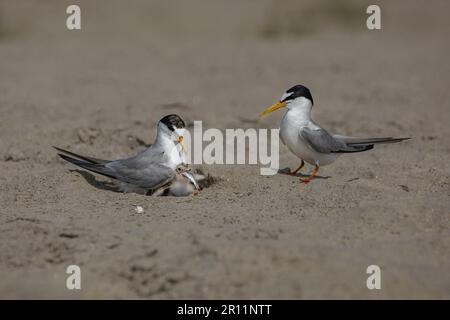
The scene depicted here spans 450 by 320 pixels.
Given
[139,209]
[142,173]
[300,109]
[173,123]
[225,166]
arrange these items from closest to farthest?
1. [139,209]
2. [142,173]
3. [173,123]
4. [300,109]
5. [225,166]

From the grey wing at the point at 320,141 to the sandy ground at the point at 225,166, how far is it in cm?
25

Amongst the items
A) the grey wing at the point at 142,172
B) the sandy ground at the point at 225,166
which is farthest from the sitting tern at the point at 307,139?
the grey wing at the point at 142,172

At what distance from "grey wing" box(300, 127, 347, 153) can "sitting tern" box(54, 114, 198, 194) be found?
0.95 m

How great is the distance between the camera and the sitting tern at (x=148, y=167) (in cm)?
541

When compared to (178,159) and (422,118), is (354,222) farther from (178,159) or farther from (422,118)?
(422,118)

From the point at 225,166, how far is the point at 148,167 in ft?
2.35

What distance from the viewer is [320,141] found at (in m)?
5.48

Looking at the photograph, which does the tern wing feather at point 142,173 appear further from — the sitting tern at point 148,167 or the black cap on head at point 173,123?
the black cap on head at point 173,123

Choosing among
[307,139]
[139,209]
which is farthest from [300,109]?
[139,209]

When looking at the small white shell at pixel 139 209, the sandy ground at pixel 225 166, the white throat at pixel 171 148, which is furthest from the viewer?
the white throat at pixel 171 148

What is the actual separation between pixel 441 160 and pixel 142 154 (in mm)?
2663

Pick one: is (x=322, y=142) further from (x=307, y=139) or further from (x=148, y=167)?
(x=148, y=167)

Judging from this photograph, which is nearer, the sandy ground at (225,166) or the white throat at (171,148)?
the sandy ground at (225,166)

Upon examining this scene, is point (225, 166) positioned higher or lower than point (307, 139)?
lower
